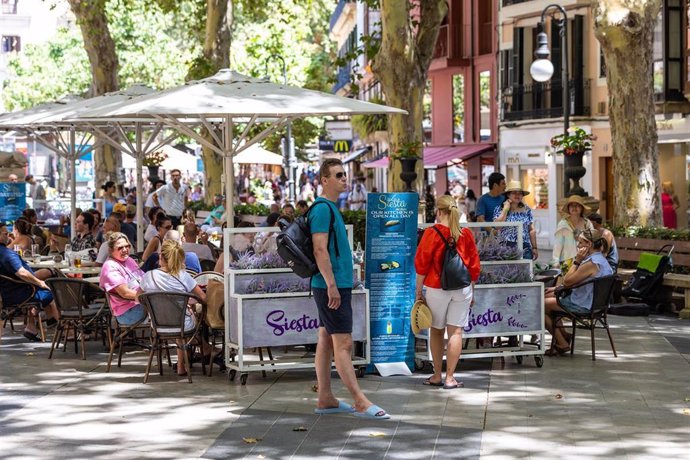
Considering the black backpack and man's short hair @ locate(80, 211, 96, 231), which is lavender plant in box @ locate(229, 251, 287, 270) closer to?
the black backpack

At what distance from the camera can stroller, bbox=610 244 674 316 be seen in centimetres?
1759

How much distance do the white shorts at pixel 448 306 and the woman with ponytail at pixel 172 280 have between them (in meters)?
2.13

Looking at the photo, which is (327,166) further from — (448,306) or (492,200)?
(492,200)

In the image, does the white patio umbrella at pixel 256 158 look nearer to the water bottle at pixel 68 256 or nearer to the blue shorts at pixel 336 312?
the water bottle at pixel 68 256

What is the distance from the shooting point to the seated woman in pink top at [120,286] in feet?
40.1

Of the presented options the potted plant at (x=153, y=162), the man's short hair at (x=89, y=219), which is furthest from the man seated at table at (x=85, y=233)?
the potted plant at (x=153, y=162)

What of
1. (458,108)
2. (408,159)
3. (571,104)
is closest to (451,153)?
(458,108)

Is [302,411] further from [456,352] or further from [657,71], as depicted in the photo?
[657,71]

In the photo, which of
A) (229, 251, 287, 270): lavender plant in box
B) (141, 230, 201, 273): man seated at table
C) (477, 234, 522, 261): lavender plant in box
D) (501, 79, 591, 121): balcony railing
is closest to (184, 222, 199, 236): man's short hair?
(141, 230, 201, 273): man seated at table

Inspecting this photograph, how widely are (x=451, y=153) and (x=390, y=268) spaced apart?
107ft

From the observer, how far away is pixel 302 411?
10.1m

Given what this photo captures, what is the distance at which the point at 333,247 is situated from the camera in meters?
9.62

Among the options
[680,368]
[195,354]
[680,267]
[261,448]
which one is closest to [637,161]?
[680,267]

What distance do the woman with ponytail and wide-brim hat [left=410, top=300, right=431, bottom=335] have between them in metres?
1.98
